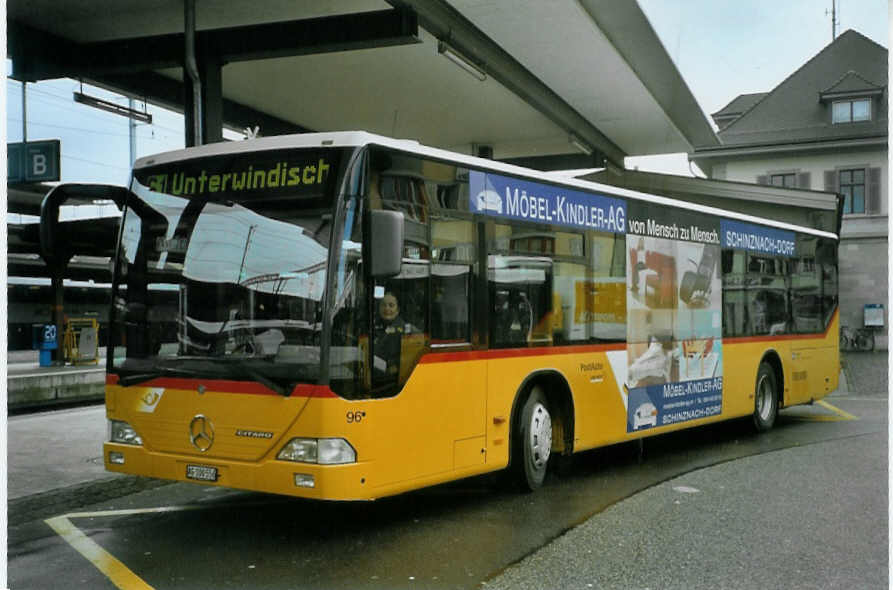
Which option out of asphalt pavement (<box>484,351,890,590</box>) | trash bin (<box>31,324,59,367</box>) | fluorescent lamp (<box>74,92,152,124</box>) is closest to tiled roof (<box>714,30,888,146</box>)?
trash bin (<box>31,324,59,367</box>)

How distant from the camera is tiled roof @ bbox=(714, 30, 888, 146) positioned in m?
37.4

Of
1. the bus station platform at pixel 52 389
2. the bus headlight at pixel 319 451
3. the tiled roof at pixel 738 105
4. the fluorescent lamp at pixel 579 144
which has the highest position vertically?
the tiled roof at pixel 738 105

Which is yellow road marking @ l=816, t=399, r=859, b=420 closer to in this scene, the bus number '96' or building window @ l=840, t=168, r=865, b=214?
the bus number '96'

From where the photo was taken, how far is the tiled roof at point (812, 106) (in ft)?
123

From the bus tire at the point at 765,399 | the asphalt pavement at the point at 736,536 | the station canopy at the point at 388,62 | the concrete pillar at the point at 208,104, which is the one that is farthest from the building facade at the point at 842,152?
the asphalt pavement at the point at 736,536

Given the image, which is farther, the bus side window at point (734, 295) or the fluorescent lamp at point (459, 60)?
the bus side window at point (734, 295)

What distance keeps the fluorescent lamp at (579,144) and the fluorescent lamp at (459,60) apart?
5.11 meters

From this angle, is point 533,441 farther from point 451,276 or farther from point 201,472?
point 201,472

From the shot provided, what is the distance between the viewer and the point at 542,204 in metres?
→ 8.84

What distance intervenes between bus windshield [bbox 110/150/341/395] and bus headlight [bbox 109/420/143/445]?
38cm

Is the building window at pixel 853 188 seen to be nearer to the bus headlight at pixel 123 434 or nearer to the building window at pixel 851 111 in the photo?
the building window at pixel 851 111

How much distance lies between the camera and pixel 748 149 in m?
41.2

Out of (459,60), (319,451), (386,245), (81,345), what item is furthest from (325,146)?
(81,345)

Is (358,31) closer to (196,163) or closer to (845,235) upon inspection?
(196,163)
